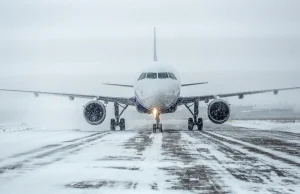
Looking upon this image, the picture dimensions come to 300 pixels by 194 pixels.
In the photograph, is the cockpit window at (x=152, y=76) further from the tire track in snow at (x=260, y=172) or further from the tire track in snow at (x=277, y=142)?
the tire track in snow at (x=260, y=172)

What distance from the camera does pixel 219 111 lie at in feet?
79.5

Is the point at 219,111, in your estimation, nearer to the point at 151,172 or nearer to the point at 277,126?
the point at 277,126

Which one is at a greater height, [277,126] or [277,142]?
[277,126]

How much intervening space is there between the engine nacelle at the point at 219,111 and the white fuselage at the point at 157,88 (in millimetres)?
2399

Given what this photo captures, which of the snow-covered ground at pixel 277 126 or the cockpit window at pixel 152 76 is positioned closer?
the cockpit window at pixel 152 76

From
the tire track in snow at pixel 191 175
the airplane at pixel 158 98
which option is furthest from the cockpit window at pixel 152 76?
the tire track in snow at pixel 191 175

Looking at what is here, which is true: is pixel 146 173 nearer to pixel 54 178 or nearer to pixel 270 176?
pixel 54 178

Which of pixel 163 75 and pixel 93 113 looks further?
pixel 93 113

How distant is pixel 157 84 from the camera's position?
21875 mm

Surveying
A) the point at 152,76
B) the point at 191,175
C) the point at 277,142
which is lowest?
the point at 191,175

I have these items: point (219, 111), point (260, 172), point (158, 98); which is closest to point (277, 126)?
point (219, 111)

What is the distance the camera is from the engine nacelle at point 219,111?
2419 centimetres

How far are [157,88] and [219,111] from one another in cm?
497

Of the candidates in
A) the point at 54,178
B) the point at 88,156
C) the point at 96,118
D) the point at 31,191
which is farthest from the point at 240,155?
the point at 96,118
